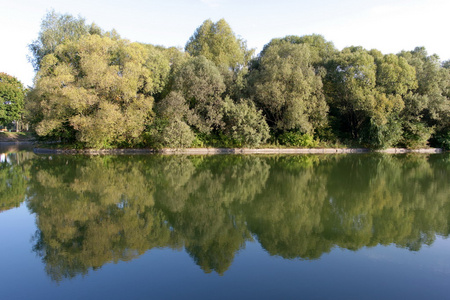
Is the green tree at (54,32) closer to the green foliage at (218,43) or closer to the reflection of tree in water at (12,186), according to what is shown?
the green foliage at (218,43)

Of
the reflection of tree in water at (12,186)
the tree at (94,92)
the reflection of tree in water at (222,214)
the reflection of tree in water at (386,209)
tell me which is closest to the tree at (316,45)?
the tree at (94,92)

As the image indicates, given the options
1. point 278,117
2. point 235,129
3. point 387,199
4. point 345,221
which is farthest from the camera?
Answer: point 278,117

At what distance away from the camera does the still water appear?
4.96 metres

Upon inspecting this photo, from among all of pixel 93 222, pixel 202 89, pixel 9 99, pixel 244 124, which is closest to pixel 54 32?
pixel 202 89

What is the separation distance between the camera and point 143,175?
574 inches

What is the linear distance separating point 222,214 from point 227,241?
190 centimetres

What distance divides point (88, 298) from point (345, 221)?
19.8 feet

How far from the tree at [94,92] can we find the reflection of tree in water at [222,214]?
390 inches

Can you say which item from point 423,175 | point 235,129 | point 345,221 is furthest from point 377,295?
point 235,129

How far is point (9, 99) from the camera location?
46.5 meters

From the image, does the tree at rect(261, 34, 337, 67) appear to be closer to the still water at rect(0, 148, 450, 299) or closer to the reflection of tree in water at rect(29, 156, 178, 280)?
the still water at rect(0, 148, 450, 299)

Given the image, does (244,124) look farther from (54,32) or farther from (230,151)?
(54,32)

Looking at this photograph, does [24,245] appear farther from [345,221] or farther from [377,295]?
[345,221]

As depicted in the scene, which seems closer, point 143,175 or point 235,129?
point 143,175
